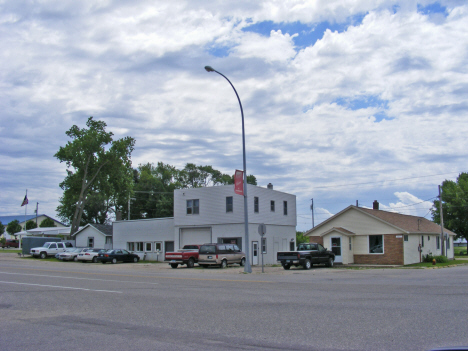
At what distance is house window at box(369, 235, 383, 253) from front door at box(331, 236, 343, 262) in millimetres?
2669

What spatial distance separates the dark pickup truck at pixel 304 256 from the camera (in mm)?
30156

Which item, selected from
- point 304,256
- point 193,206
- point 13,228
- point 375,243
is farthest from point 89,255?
point 13,228

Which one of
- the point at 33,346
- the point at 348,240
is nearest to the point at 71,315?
the point at 33,346

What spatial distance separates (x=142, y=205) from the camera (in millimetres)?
88375

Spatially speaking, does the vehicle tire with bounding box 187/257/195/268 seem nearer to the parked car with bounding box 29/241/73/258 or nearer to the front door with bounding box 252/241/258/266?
the front door with bounding box 252/241/258/266

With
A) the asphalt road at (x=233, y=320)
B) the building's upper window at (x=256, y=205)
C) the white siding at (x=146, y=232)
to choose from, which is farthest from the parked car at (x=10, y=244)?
the asphalt road at (x=233, y=320)

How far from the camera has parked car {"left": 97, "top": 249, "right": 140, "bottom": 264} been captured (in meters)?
41.3

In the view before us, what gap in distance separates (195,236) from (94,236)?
19.0 m

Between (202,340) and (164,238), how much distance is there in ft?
126

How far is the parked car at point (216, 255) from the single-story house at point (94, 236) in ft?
80.8

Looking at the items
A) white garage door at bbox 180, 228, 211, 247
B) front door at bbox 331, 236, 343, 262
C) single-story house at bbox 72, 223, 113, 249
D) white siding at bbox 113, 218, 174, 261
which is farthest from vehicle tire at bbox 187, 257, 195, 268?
single-story house at bbox 72, 223, 113, 249

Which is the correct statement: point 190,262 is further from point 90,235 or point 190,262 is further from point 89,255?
point 90,235

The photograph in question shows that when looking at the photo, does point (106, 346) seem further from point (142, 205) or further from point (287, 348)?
point (142, 205)

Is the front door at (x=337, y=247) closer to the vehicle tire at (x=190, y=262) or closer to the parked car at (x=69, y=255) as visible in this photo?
the vehicle tire at (x=190, y=262)
